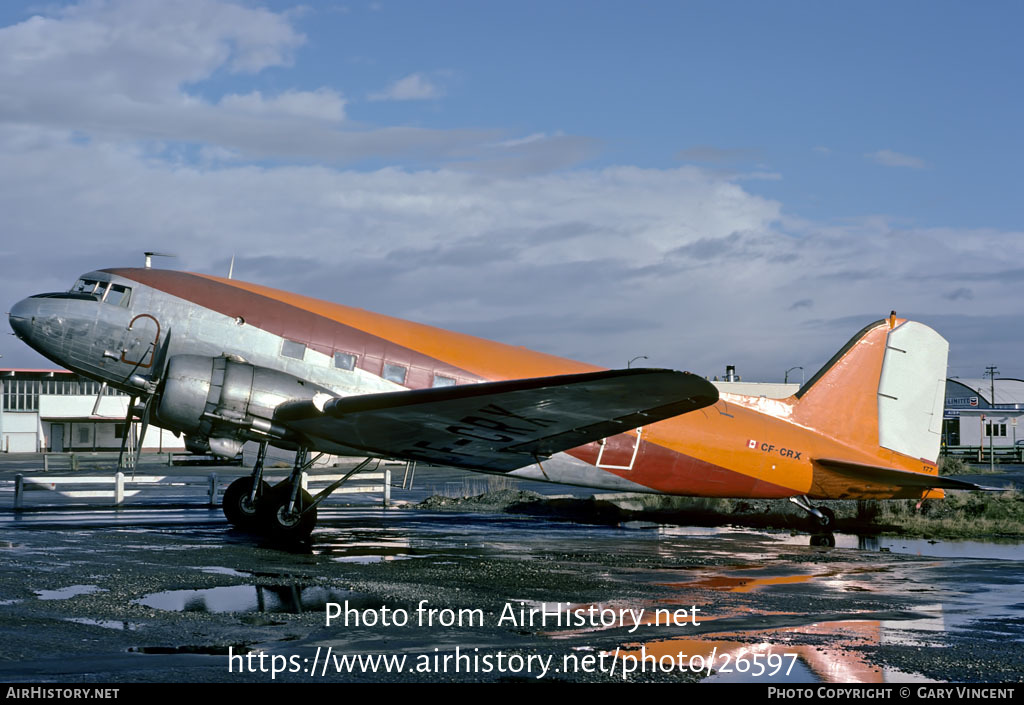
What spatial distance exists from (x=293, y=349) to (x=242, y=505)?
14.0ft

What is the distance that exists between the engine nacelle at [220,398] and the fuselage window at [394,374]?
1493 millimetres

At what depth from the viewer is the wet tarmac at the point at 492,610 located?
698cm

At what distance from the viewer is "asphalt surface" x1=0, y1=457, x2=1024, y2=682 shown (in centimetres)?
698

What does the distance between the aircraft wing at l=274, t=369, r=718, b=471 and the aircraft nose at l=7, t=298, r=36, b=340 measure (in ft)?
15.9

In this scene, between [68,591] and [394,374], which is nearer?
[68,591]

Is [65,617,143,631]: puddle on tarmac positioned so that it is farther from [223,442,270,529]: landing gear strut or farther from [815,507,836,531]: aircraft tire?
[815,507,836,531]: aircraft tire

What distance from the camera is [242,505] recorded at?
18.1 metres

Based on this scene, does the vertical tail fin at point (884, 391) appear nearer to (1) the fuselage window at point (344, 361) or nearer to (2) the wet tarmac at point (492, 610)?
(2) the wet tarmac at point (492, 610)

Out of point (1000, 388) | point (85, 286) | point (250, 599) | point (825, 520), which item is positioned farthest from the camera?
point (1000, 388)

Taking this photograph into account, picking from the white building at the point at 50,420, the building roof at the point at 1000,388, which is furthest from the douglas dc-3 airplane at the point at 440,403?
the building roof at the point at 1000,388

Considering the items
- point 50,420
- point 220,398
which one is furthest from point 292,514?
point 50,420

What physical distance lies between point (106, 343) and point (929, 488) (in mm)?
15027

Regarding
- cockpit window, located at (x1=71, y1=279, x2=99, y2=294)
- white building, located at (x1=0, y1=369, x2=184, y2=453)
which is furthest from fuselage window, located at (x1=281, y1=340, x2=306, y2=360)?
white building, located at (x1=0, y1=369, x2=184, y2=453)

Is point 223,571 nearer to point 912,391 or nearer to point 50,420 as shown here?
point 912,391
